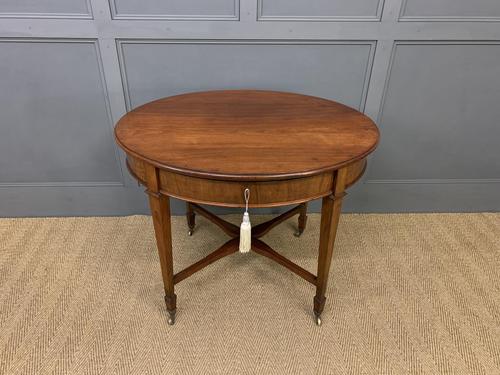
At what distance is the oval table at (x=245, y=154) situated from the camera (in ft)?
2.89

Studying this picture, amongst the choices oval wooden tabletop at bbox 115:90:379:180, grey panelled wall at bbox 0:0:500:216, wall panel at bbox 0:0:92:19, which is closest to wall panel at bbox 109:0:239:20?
grey panelled wall at bbox 0:0:500:216

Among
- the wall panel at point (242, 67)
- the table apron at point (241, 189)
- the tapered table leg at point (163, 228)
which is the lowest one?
the tapered table leg at point (163, 228)

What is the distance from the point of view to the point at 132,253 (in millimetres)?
1594

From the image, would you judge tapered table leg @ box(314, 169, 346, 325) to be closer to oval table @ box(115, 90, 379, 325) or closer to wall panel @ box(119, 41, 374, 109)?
oval table @ box(115, 90, 379, 325)

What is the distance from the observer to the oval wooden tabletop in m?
0.87

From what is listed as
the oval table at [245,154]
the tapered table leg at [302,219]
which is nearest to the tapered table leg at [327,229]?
the oval table at [245,154]

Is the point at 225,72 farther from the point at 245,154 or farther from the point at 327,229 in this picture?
the point at 327,229

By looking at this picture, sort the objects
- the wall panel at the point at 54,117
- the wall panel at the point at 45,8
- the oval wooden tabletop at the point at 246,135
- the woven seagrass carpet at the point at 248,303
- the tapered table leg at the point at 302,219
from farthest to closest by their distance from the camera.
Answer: the tapered table leg at the point at 302,219 < the wall panel at the point at 54,117 < the wall panel at the point at 45,8 < the woven seagrass carpet at the point at 248,303 < the oval wooden tabletop at the point at 246,135

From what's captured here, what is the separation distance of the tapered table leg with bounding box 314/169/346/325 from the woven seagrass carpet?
0.13 meters

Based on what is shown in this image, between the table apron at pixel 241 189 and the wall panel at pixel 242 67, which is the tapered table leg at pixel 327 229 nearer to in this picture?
the table apron at pixel 241 189

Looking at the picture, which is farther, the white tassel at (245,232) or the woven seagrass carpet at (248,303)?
the woven seagrass carpet at (248,303)

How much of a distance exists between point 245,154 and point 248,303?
2.33 ft

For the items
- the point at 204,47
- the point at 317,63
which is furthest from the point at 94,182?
the point at 317,63

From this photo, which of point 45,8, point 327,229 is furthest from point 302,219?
point 45,8
